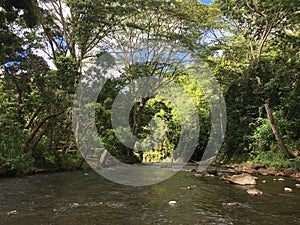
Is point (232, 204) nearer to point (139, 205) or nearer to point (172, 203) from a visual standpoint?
point (172, 203)

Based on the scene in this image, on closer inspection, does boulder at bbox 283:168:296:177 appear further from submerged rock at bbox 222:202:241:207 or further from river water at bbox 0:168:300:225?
submerged rock at bbox 222:202:241:207

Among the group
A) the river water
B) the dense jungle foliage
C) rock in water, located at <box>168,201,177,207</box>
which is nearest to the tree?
the dense jungle foliage

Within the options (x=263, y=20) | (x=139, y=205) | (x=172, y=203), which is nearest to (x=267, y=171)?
(x=263, y=20)

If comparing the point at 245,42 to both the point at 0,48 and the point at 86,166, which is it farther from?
the point at 0,48

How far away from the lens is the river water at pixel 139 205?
5.80 metres

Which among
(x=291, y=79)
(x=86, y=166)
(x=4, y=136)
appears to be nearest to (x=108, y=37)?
(x=86, y=166)

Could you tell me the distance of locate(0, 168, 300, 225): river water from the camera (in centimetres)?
580

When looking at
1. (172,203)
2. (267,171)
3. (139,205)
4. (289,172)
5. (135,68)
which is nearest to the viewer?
(139,205)

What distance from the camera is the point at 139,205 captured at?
7227 millimetres

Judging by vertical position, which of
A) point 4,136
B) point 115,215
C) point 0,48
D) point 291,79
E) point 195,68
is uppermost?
point 195,68

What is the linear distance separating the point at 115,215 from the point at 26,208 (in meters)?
2.06

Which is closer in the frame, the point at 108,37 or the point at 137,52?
the point at 108,37

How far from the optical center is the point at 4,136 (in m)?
12.4

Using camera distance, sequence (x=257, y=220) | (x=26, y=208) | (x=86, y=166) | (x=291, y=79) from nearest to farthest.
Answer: (x=257, y=220) → (x=26, y=208) → (x=291, y=79) → (x=86, y=166)
